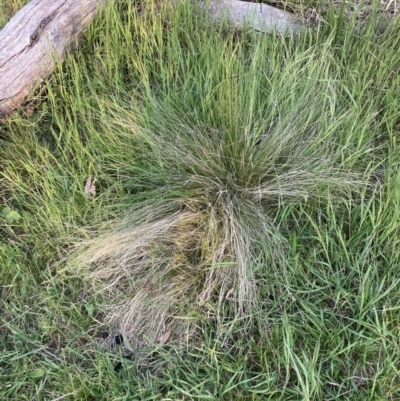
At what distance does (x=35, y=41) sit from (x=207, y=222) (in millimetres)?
1381

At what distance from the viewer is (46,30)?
2.46 m

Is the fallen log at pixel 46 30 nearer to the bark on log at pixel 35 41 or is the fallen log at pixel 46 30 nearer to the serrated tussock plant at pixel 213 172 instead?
the bark on log at pixel 35 41

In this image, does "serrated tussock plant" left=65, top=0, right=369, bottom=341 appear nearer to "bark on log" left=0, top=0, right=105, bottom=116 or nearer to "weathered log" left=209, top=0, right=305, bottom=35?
"weathered log" left=209, top=0, right=305, bottom=35

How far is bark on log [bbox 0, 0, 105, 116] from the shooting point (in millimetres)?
2326

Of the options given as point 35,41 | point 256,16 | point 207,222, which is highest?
point 35,41

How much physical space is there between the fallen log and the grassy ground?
0.11m

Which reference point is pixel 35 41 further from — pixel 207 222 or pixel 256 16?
pixel 207 222

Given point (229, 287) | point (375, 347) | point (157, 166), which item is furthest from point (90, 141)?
point (375, 347)

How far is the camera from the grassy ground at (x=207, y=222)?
168cm

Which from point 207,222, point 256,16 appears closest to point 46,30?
point 256,16

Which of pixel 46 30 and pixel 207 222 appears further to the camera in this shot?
pixel 46 30

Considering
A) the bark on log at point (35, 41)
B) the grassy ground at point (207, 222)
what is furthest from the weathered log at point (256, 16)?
the bark on log at point (35, 41)

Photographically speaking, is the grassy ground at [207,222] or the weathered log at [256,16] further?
the weathered log at [256,16]

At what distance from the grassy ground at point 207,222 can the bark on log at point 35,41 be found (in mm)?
107
